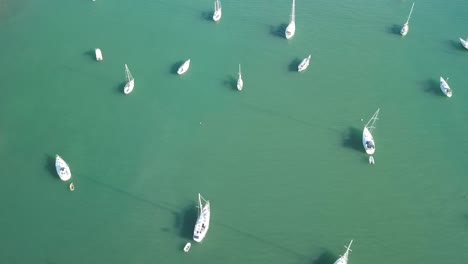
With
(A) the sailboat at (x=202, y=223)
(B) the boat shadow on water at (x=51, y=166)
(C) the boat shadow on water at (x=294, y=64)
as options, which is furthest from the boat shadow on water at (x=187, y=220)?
(C) the boat shadow on water at (x=294, y=64)

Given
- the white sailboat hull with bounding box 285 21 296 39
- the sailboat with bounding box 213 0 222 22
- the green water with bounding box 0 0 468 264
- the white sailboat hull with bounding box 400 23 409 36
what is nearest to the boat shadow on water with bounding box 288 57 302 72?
the green water with bounding box 0 0 468 264

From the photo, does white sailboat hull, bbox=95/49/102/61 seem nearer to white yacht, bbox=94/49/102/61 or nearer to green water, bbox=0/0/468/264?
white yacht, bbox=94/49/102/61

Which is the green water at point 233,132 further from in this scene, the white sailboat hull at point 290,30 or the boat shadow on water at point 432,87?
the white sailboat hull at point 290,30

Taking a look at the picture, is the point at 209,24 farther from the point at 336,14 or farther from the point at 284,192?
the point at 284,192

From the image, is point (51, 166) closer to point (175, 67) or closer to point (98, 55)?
point (98, 55)

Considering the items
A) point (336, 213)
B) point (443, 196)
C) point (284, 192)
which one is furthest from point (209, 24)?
point (443, 196)

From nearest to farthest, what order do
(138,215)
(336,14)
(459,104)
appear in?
(138,215) → (459,104) → (336,14)
